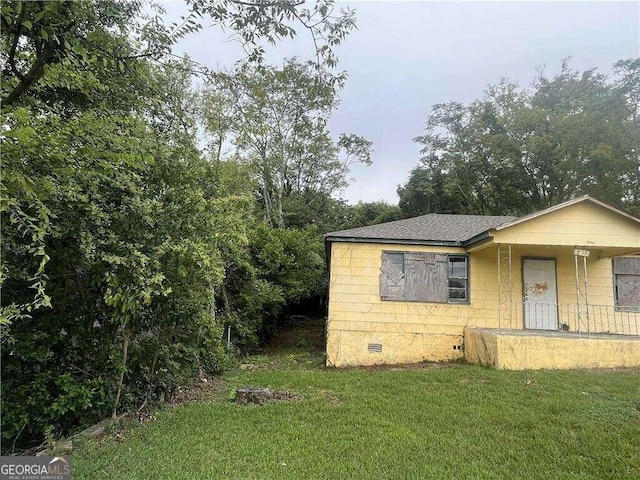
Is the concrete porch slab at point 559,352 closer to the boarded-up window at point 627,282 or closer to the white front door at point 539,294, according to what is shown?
the white front door at point 539,294

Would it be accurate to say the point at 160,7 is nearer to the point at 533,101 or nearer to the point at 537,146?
the point at 537,146

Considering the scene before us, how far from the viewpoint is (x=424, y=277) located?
31.3 ft

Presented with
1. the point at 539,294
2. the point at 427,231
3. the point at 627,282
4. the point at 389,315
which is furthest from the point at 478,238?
the point at 627,282

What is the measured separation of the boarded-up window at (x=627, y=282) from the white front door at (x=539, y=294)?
1.60 m

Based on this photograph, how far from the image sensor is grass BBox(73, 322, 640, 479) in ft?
11.9

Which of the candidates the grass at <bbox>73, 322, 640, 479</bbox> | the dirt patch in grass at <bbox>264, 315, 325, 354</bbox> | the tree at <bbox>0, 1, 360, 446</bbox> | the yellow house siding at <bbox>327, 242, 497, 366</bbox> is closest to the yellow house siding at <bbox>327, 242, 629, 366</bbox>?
the yellow house siding at <bbox>327, 242, 497, 366</bbox>

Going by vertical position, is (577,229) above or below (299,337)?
above

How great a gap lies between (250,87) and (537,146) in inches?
854

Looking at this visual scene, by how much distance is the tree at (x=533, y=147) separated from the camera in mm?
19875

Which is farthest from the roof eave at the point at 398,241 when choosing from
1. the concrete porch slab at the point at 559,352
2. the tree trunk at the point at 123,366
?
the tree trunk at the point at 123,366

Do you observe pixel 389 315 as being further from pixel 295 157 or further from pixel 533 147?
pixel 295 157

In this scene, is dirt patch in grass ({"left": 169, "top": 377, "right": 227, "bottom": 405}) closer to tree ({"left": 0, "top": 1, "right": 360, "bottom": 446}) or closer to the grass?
the grass

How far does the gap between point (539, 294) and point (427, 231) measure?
122 inches

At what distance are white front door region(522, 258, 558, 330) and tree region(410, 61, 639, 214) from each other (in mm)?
13145
